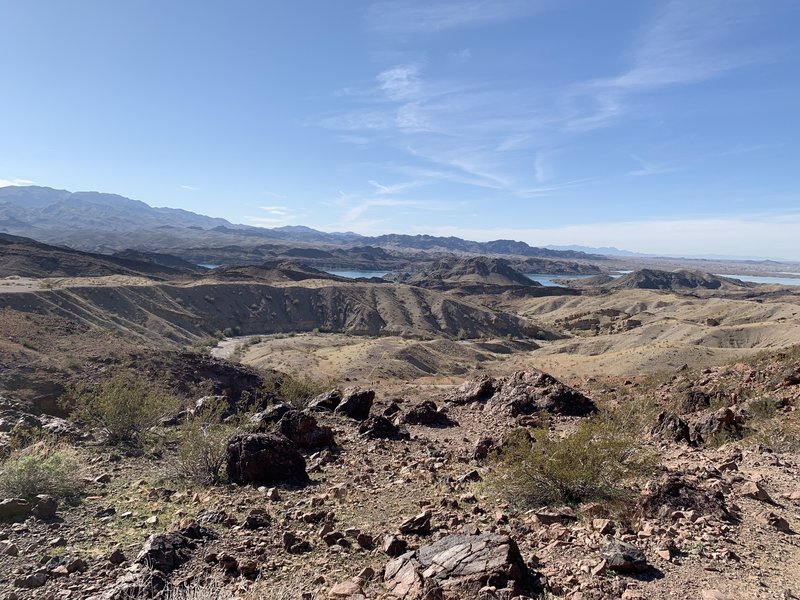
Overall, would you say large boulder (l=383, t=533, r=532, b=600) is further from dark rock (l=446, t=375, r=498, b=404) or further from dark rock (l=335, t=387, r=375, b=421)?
dark rock (l=446, t=375, r=498, b=404)

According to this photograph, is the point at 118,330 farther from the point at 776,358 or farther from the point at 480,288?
the point at 480,288

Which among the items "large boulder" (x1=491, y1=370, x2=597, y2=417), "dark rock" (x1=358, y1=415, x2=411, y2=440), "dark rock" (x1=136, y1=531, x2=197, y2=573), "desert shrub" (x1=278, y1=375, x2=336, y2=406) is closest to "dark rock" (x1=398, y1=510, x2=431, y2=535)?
"dark rock" (x1=136, y1=531, x2=197, y2=573)

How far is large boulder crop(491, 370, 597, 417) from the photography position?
1750cm

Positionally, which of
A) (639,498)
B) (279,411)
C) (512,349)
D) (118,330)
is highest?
(639,498)

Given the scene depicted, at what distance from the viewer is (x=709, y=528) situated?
21.0 feet

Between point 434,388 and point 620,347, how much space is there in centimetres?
3372

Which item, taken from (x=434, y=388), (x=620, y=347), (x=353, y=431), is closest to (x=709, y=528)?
(x=353, y=431)

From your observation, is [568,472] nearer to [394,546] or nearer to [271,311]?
[394,546]

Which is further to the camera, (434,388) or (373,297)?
(373,297)

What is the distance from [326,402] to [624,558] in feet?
44.2

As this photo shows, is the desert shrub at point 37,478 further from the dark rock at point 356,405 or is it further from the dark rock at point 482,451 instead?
the dark rock at point 356,405

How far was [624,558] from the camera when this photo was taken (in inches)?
219

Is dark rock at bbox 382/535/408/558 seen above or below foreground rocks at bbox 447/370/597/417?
above

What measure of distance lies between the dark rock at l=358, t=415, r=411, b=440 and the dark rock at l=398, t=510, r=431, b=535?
21.7 feet
